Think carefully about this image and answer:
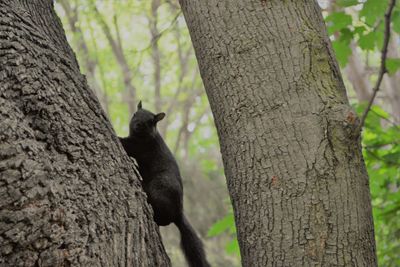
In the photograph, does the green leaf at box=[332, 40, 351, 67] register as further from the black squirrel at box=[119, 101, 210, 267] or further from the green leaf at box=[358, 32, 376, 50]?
the black squirrel at box=[119, 101, 210, 267]

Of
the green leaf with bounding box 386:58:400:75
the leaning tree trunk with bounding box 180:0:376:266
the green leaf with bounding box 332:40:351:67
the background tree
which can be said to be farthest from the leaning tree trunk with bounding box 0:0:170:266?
the green leaf with bounding box 386:58:400:75

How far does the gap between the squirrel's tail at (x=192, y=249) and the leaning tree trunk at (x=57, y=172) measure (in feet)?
4.24

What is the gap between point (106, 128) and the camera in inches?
80.8

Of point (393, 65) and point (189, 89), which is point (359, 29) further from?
point (189, 89)

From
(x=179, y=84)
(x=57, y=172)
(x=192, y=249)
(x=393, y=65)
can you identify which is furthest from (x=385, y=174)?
(x=179, y=84)

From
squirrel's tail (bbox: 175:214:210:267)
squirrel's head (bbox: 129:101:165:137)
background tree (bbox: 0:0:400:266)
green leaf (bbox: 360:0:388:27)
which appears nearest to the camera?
green leaf (bbox: 360:0:388:27)

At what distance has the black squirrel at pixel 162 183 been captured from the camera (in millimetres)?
3314

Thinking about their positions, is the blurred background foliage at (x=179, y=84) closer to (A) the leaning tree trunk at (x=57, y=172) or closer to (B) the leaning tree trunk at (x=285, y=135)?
(B) the leaning tree trunk at (x=285, y=135)

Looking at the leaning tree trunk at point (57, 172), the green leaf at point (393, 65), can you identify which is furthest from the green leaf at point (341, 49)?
the leaning tree trunk at point (57, 172)

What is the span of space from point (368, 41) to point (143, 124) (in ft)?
5.46

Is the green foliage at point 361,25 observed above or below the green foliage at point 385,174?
above

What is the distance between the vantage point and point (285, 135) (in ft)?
6.73

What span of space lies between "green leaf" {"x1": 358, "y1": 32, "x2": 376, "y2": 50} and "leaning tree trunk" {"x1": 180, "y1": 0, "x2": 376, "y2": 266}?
1278 mm

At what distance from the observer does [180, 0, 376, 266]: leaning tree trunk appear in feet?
6.37
